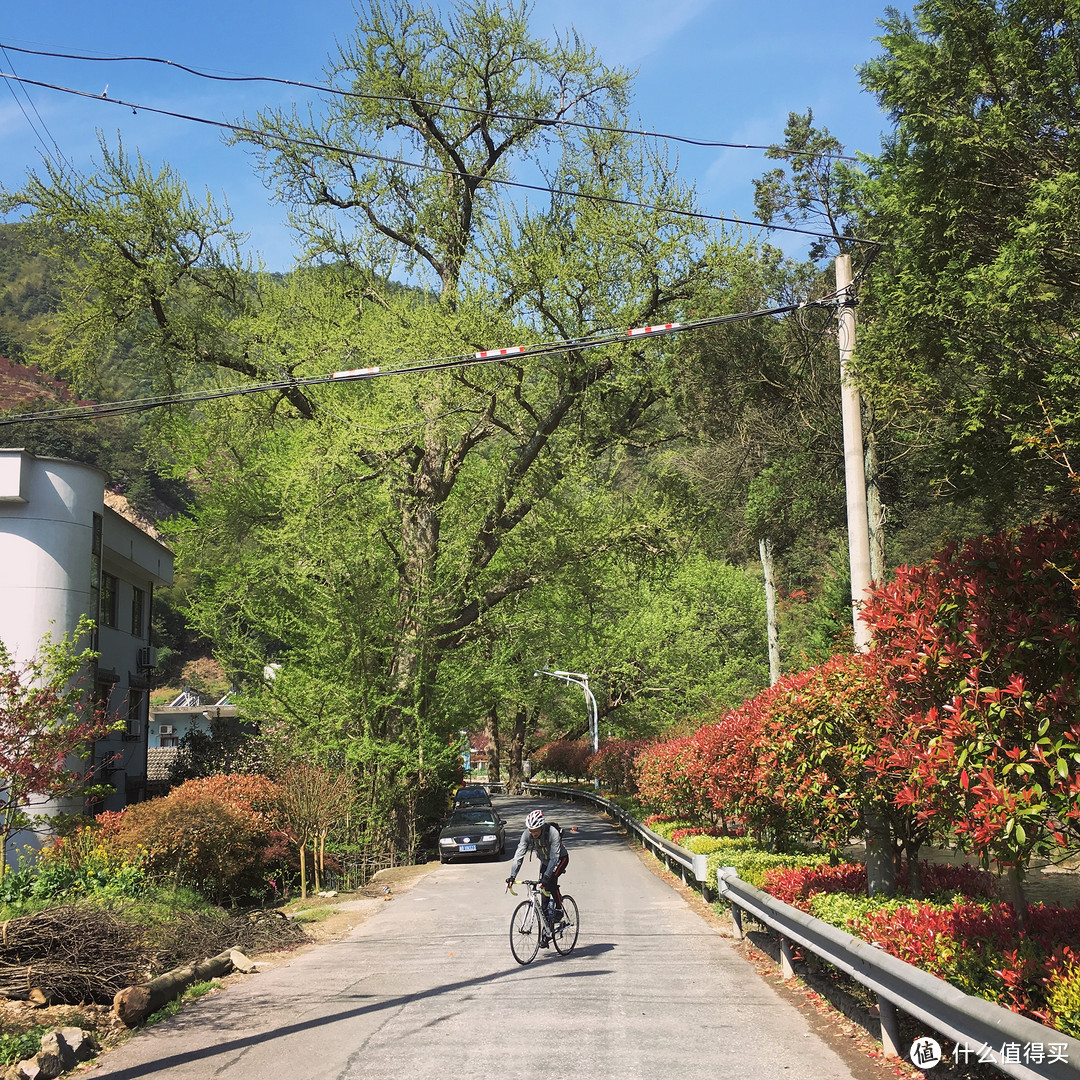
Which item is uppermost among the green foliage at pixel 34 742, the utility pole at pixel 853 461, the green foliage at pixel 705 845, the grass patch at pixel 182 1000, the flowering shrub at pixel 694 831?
the utility pole at pixel 853 461

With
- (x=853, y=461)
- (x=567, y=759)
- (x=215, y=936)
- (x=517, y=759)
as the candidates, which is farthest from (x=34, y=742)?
(x=517, y=759)

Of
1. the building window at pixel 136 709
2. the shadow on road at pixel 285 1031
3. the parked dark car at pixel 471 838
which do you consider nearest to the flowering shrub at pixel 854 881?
the shadow on road at pixel 285 1031

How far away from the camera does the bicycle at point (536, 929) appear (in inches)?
428

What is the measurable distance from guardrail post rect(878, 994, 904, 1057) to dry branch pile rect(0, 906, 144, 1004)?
688 cm

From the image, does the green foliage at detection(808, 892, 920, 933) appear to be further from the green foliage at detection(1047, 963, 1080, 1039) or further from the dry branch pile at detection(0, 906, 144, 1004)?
the dry branch pile at detection(0, 906, 144, 1004)

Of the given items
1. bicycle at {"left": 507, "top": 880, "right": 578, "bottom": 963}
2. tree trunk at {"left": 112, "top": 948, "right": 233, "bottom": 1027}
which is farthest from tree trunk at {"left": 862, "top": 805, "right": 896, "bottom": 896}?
tree trunk at {"left": 112, "top": 948, "right": 233, "bottom": 1027}

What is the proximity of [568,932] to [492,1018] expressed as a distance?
13.1 ft

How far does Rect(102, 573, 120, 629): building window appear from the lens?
2627 centimetres

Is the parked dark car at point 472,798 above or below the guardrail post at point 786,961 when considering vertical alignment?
below

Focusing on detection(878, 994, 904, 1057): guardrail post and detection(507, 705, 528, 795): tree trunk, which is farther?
detection(507, 705, 528, 795): tree trunk

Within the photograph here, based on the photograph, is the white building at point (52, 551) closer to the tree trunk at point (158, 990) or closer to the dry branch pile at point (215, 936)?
the dry branch pile at point (215, 936)

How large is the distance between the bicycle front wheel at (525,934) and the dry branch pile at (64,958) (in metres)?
3.87

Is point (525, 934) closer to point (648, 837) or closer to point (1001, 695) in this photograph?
point (1001, 695)

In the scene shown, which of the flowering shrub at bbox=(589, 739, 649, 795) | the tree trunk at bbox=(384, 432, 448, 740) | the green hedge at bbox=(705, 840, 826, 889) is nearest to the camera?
the green hedge at bbox=(705, 840, 826, 889)
